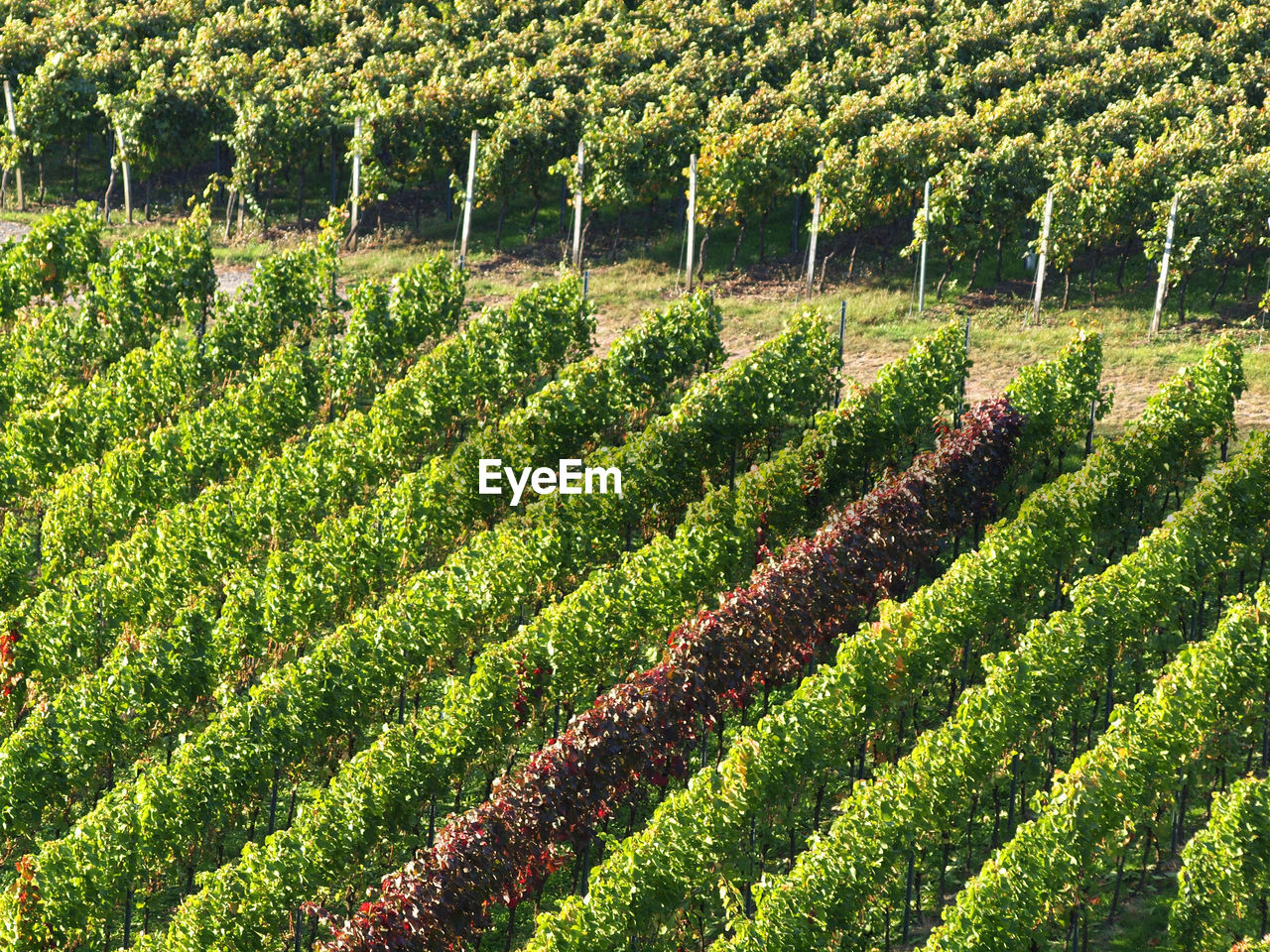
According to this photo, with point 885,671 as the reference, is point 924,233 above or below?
above

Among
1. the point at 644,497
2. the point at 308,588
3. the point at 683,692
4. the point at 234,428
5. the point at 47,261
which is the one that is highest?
the point at 47,261

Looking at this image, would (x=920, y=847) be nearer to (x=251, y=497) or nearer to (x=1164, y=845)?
(x=1164, y=845)

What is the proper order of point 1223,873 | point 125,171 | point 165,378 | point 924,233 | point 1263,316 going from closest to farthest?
point 1223,873 → point 165,378 → point 1263,316 → point 924,233 → point 125,171

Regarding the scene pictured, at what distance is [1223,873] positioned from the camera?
22.1 meters

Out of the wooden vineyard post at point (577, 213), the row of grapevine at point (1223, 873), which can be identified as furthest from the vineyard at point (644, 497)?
the wooden vineyard post at point (577, 213)

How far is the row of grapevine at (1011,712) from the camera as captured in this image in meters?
22.6

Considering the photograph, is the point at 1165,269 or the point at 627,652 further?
the point at 1165,269

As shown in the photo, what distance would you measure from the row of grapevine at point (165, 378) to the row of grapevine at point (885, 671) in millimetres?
17222

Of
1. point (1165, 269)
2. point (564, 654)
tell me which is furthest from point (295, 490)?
point (1165, 269)

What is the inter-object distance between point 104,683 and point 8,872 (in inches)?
128

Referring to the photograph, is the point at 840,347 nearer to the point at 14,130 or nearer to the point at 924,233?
the point at 924,233

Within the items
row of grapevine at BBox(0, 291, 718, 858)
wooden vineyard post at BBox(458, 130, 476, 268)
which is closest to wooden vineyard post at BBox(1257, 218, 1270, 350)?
row of grapevine at BBox(0, 291, 718, 858)

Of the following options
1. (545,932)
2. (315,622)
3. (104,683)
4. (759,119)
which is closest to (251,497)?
(315,622)

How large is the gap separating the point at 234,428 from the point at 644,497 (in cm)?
922
